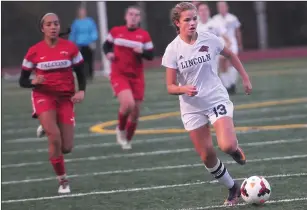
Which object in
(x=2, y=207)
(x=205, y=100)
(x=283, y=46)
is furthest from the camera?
(x=283, y=46)

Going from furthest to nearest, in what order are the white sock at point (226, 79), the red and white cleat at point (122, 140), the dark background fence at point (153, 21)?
the dark background fence at point (153, 21) < the white sock at point (226, 79) < the red and white cleat at point (122, 140)

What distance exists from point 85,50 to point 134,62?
13407mm

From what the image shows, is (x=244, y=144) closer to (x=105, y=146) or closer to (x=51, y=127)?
(x=105, y=146)

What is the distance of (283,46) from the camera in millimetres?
33000

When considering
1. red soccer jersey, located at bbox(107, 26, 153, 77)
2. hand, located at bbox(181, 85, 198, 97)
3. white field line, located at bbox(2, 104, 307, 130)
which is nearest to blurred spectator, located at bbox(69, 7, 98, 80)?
white field line, located at bbox(2, 104, 307, 130)

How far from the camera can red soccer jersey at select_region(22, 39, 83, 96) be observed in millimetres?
9547

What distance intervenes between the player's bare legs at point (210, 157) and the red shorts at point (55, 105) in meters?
2.15

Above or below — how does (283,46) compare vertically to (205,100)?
below

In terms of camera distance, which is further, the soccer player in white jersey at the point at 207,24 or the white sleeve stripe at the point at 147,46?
the soccer player in white jersey at the point at 207,24

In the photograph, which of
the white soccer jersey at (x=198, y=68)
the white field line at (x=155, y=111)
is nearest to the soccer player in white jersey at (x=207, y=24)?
the white field line at (x=155, y=111)

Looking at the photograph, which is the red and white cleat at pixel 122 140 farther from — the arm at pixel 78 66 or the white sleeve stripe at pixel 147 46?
the arm at pixel 78 66

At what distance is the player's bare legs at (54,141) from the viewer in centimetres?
945

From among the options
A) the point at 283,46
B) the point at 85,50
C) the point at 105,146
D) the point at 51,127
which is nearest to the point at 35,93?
the point at 51,127

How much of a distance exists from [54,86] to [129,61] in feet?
9.21
